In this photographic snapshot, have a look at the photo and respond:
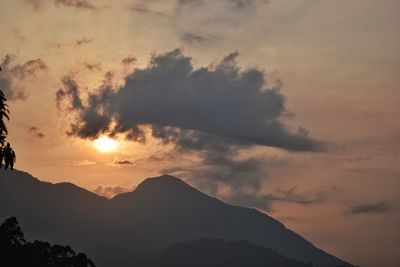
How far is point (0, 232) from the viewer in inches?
3265

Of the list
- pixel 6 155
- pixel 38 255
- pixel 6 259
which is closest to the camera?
pixel 6 155

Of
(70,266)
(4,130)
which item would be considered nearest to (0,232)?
(70,266)

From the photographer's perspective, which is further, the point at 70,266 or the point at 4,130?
the point at 70,266

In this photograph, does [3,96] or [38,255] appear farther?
[38,255]

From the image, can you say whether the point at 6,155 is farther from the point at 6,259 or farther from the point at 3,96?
the point at 6,259

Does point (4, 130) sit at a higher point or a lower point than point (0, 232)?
lower

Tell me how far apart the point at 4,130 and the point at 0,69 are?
207cm

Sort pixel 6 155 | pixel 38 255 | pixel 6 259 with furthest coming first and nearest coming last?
1. pixel 38 255
2. pixel 6 259
3. pixel 6 155

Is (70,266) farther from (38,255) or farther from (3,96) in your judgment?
(3,96)

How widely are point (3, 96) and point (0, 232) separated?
66.3 meters

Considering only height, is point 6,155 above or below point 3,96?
below

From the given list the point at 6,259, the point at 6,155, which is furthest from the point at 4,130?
the point at 6,259

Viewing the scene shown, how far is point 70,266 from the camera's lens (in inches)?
3337

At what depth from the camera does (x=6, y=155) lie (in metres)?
20.9
